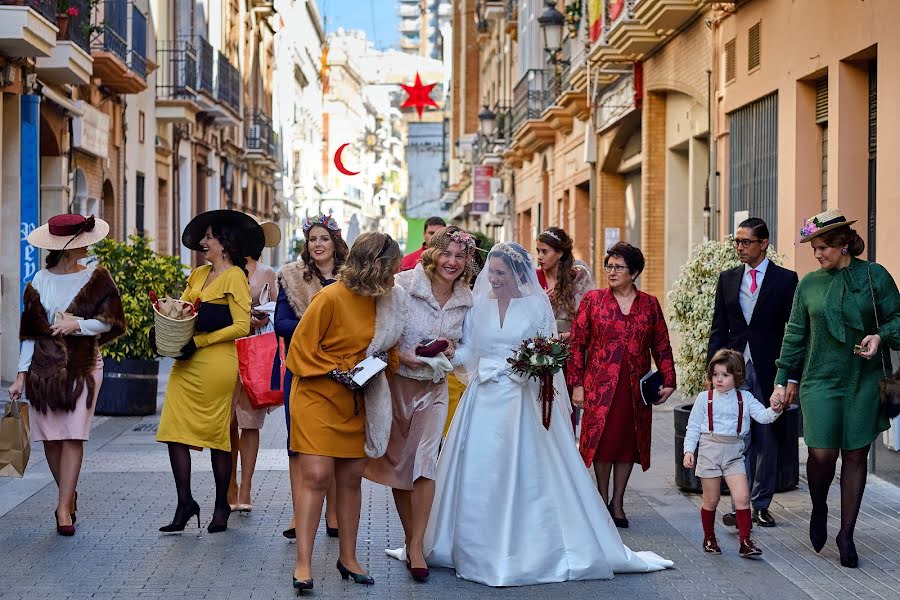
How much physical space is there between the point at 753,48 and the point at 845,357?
8873mm

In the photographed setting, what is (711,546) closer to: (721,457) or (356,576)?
(721,457)

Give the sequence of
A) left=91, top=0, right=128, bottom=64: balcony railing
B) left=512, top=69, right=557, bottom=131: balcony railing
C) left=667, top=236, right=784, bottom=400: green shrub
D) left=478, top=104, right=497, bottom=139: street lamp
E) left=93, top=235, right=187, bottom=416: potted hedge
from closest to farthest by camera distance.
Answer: left=667, top=236, right=784, bottom=400: green shrub, left=93, top=235, right=187, bottom=416: potted hedge, left=91, top=0, right=128, bottom=64: balcony railing, left=512, top=69, right=557, bottom=131: balcony railing, left=478, top=104, right=497, bottom=139: street lamp

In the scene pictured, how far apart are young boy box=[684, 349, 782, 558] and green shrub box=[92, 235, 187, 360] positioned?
7.99m

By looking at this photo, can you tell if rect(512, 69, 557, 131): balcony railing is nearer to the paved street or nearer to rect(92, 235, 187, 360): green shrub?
rect(92, 235, 187, 360): green shrub

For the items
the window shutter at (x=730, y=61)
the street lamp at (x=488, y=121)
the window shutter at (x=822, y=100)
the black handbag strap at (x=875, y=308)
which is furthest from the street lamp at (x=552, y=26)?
Answer: the black handbag strap at (x=875, y=308)

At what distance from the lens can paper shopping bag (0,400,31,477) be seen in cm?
823

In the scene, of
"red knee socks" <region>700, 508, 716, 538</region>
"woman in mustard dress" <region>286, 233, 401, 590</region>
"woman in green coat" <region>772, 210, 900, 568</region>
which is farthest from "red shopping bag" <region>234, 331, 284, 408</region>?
"woman in green coat" <region>772, 210, 900, 568</region>

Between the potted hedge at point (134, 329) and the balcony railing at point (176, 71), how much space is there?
12966 mm

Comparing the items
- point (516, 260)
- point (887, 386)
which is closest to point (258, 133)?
point (516, 260)

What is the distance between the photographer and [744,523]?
26.0 ft

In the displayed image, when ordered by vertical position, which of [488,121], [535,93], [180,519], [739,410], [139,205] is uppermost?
[488,121]

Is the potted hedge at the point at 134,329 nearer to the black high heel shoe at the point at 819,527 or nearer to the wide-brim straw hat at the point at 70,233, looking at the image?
the wide-brim straw hat at the point at 70,233

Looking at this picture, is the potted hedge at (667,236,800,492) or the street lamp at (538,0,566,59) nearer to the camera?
the potted hedge at (667,236,800,492)

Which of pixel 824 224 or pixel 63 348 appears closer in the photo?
pixel 824 224
